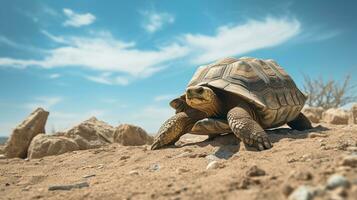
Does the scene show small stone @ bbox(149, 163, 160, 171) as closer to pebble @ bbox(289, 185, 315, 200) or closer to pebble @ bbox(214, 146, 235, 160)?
pebble @ bbox(214, 146, 235, 160)

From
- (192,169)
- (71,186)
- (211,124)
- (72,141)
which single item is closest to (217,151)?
(211,124)

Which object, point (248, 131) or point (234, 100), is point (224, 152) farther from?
point (234, 100)

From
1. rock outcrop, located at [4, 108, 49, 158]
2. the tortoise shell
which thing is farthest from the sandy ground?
rock outcrop, located at [4, 108, 49, 158]

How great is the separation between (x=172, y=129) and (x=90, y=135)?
3581 mm

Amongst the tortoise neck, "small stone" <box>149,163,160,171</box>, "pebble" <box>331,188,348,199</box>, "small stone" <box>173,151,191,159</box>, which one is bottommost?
"pebble" <box>331,188,348,199</box>

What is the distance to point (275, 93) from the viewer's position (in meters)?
5.37

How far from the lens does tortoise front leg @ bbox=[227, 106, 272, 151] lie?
424cm

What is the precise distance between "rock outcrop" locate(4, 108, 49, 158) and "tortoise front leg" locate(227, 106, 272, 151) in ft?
19.9

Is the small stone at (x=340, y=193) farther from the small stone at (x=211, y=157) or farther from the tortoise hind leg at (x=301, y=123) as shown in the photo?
the tortoise hind leg at (x=301, y=123)

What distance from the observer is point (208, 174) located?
3.02 meters

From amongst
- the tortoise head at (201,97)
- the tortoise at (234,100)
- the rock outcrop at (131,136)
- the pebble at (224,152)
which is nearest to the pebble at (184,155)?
the pebble at (224,152)

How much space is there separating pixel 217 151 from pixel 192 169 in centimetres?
109

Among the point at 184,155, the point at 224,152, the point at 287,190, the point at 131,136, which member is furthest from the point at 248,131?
the point at 131,136

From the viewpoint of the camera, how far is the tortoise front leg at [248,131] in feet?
13.9
